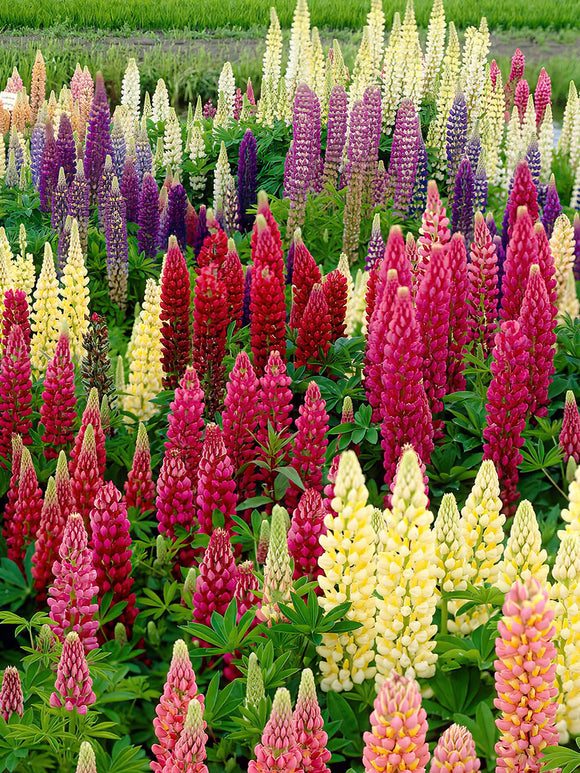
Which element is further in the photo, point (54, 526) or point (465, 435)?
point (465, 435)

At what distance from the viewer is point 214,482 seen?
3.50 m

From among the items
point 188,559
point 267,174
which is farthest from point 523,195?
point 267,174

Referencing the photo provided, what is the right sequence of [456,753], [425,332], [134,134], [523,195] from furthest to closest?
[134,134] < [523,195] < [425,332] < [456,753]

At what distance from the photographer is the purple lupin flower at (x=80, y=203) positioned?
7.19 metres

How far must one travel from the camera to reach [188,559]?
370cm

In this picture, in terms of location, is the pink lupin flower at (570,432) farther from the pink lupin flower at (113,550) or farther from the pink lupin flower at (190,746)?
the pink lupin flower at (190,746)

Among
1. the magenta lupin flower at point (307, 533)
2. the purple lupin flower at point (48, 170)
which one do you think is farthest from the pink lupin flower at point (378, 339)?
the purple lupin flower at point (48, 170)

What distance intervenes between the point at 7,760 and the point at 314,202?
18.3 feet

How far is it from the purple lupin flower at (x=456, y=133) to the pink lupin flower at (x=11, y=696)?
19.8ft

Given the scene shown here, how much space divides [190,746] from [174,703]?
0.19 meters

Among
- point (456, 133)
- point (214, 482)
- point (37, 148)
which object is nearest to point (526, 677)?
point (214, 482)

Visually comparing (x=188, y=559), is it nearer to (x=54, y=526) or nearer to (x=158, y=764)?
(x=54, y=526)

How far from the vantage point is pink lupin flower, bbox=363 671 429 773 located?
74.5 inches

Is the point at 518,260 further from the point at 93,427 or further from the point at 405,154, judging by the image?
the point at 405,154
